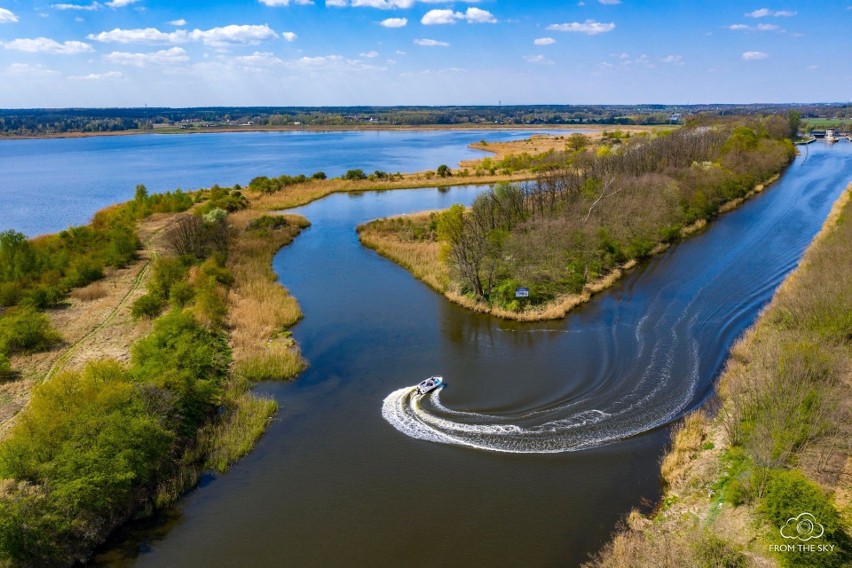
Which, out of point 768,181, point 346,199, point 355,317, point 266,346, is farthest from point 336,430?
point 768,181

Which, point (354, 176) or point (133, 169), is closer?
point (354, 176)

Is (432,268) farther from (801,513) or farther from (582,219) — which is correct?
(801,513)

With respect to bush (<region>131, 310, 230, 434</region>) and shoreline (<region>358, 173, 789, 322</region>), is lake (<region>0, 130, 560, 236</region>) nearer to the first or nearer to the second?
shoreline (<region>358, 173, 789, 322</region>)


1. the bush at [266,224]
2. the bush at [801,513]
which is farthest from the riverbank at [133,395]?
the bush at [801,513]

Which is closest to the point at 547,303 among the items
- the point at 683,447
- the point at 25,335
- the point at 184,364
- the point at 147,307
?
the point at 683,447

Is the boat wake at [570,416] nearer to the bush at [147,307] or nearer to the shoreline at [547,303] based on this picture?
the shoreline at [547,303]

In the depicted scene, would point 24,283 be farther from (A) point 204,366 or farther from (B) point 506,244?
(B) point 506,244

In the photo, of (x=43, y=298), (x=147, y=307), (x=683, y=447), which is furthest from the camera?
(x=43, y=298)
